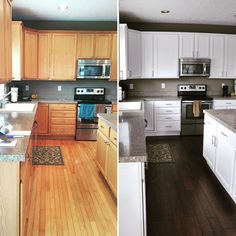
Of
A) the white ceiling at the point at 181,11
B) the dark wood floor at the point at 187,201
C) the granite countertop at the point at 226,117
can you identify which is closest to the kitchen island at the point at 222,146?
the granite countertop at the point at 226,117

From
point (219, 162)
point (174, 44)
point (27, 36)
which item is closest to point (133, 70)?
point (174, 44)

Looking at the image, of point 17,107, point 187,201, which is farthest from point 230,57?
point 17,107

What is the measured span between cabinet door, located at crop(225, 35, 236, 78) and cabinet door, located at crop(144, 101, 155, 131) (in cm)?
152

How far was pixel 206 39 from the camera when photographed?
5.69 m

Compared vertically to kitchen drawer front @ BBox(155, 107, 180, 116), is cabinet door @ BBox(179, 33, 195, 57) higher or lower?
higher

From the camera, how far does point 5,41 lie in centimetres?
170

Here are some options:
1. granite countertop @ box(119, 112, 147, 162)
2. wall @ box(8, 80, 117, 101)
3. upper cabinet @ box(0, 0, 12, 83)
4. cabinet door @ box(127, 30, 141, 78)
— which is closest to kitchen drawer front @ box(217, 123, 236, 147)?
granite countertop @ box(119, 112, 147, 162)

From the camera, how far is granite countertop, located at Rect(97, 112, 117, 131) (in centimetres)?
133

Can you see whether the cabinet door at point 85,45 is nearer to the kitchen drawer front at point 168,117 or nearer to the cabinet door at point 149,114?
the cabinet door at point 149,114

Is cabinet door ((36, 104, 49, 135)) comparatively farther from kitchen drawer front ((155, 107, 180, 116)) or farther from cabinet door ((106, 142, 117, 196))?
kitchen drawer front ((155, 107, 180, 116))

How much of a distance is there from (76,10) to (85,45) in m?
0.14

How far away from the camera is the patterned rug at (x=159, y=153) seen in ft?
13.8

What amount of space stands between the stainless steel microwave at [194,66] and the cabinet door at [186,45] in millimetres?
93

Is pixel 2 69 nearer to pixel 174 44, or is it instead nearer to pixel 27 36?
pixel 27 36
